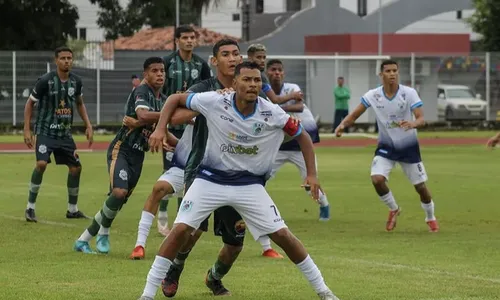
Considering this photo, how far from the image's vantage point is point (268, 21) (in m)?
72.4

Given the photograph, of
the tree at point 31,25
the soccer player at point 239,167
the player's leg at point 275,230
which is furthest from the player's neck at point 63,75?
the tree at point 31,25

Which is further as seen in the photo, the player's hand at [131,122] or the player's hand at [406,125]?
the player's hand at [406,125]

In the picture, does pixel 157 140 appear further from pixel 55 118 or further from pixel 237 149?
pixel 55 118

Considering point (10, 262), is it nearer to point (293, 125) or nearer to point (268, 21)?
point (293, 125)

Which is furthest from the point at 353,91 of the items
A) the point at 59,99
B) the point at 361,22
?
the point at 59,99

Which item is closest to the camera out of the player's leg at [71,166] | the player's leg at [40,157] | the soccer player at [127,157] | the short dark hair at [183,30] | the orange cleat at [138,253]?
the orange cleat at [138,253]

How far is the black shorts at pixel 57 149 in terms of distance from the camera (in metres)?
16.8

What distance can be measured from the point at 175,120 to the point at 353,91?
134ft

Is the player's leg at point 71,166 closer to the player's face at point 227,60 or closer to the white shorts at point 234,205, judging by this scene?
the player's face at point 227,60

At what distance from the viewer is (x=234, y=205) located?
31.1ft

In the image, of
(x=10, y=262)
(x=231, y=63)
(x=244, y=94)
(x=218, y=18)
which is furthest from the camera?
(x=218, y=18)

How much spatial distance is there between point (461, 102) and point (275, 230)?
41.5 metres

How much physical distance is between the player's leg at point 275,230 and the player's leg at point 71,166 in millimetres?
7855

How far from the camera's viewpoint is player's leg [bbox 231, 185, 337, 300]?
9.39 metres
